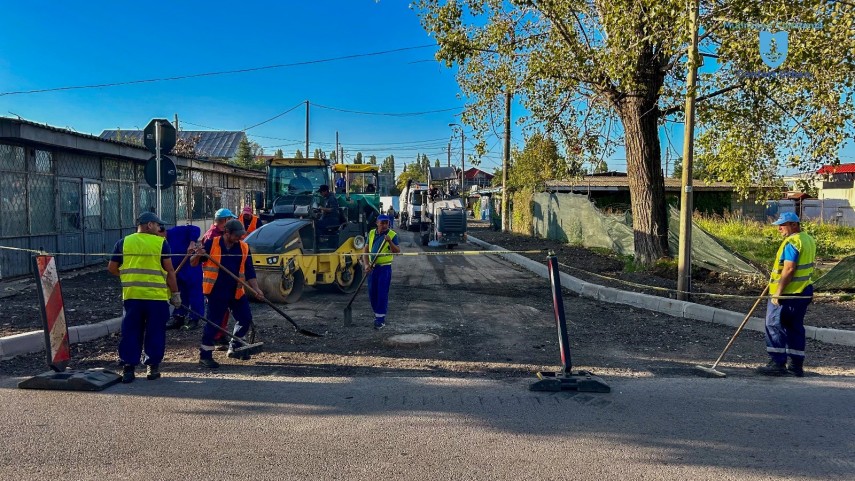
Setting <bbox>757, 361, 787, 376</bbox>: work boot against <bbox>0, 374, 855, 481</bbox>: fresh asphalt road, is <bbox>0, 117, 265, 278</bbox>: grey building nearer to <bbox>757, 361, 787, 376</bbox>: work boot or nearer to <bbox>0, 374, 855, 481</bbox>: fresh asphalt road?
<bbox>0, 374, 855, 481</bbox>: fresh asphalt road

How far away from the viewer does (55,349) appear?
5.75m

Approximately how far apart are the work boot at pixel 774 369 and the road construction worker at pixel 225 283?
5437mm

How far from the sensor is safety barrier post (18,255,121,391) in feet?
18.2

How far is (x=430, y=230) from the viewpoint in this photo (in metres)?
26.4

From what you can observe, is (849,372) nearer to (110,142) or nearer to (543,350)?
(543,350)

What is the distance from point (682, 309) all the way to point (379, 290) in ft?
15.6

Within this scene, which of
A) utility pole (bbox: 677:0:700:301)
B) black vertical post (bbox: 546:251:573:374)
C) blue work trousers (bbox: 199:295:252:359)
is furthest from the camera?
utility pole (bbox: 677:0:700:301)

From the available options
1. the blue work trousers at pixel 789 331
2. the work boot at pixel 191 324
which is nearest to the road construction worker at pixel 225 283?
the work boot at pixel 191 324

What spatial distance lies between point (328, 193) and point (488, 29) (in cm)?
530

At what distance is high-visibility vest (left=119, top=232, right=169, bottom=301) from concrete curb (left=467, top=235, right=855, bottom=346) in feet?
24.1

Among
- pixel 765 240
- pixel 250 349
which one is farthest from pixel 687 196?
pixel 765 240

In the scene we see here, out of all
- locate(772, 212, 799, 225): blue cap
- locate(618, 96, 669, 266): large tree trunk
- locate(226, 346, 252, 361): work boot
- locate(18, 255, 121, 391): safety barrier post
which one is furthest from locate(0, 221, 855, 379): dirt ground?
locate(772, 212, 799, 225): blue cap

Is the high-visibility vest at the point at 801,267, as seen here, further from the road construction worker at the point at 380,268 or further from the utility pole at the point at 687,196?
the road construction worker at the point at 380,268

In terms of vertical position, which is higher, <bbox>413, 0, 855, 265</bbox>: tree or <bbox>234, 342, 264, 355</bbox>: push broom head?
<bbox>413, 0, 855, 265</bbox>: tree
